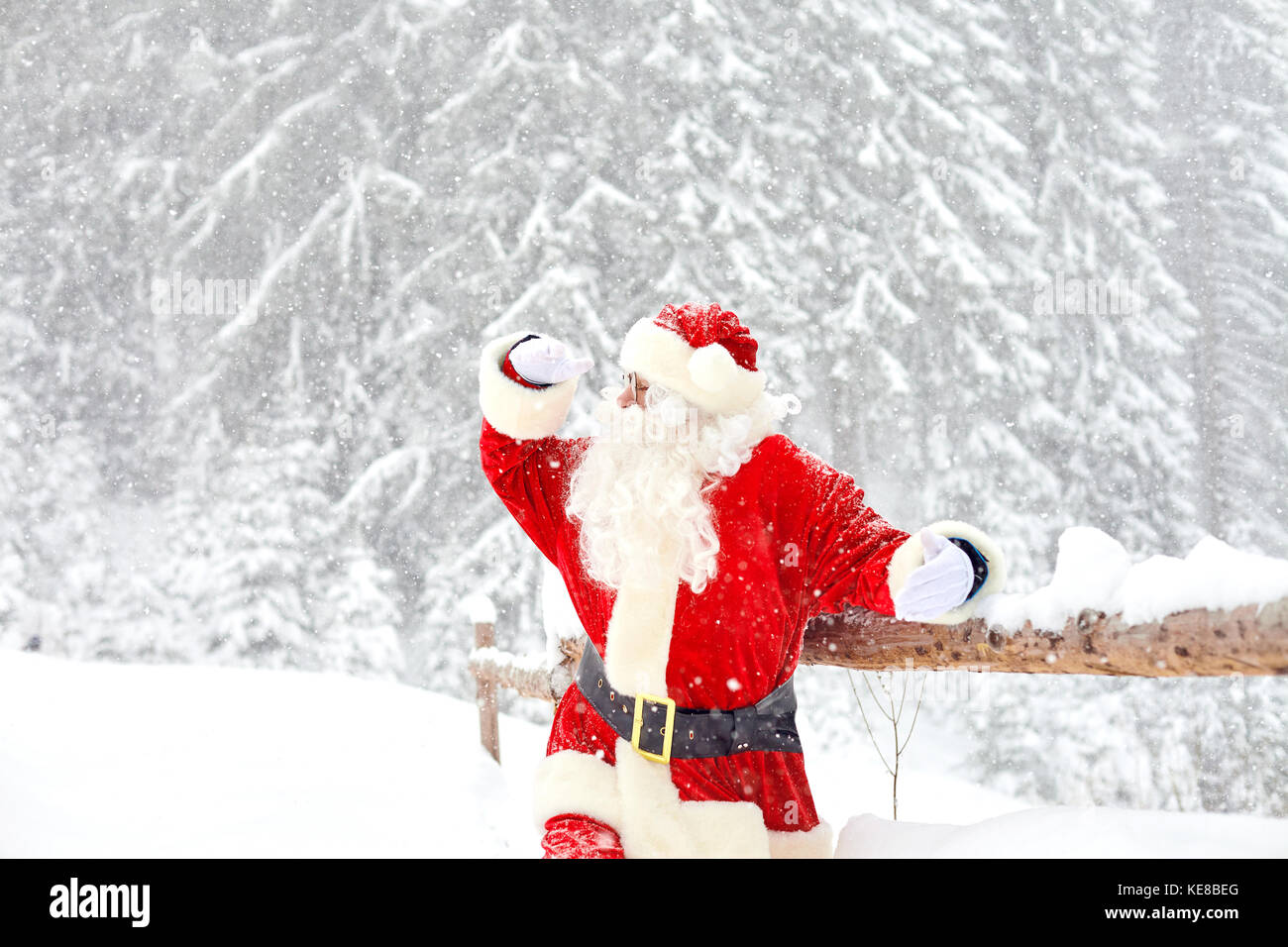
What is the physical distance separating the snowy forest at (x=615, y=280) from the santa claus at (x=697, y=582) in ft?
23.4

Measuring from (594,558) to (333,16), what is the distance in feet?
41.4

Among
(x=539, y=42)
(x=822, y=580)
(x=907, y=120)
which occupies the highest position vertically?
(x=539, y=42)

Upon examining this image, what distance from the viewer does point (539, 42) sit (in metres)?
11.2

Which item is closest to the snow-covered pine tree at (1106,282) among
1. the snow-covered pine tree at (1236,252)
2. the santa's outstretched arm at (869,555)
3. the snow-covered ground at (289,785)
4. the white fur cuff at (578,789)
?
the snow-covered pine tree at (1236,252)

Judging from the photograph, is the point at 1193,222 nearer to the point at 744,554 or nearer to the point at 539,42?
the point at 539,42

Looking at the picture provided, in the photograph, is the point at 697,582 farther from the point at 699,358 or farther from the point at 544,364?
the point at 544,364

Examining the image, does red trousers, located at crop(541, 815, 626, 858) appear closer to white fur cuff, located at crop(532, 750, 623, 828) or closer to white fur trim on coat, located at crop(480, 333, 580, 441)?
white fur cuff, located at crop(532, 750, 623, 828)

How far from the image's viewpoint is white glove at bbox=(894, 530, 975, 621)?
7.38 feet

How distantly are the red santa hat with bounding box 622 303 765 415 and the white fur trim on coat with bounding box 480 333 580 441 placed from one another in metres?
0.22

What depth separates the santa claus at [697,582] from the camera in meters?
2.38

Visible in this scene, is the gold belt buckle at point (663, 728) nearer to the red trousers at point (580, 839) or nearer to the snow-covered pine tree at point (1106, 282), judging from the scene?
the red trousers at point (580, 839)
